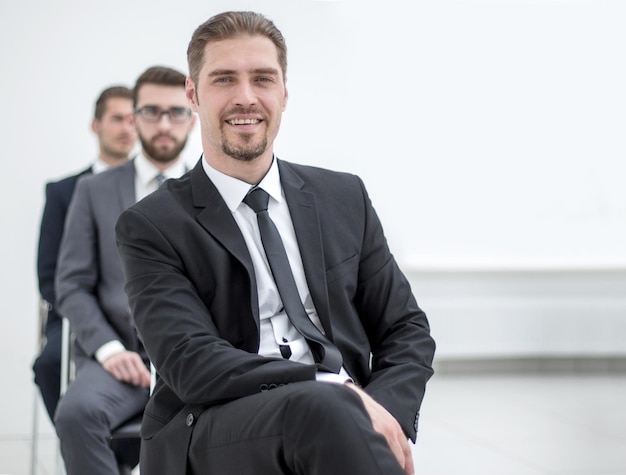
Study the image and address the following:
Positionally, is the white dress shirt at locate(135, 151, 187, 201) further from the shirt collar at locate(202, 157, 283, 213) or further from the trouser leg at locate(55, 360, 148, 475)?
the shirt collar at locate(202, 157, 283, 213)

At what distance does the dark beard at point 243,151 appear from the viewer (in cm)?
203

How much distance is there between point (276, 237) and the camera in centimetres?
199

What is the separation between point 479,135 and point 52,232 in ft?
13.9

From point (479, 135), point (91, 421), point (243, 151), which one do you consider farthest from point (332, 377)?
point (479, 135)

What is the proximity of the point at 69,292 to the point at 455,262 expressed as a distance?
14.5 ft

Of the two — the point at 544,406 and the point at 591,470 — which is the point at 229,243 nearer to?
the point at 591,470

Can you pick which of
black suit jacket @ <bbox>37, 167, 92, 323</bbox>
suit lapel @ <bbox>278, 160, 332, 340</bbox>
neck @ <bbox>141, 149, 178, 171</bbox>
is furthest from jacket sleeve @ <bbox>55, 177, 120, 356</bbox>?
suit lapel @ <bbox>278, 160, 332, 340</bbox>

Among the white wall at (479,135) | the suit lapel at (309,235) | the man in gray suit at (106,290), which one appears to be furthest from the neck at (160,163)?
the white wall at (479,135)

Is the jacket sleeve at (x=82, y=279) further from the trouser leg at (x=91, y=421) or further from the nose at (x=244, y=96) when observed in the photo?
the nose at (x=244, y=96)

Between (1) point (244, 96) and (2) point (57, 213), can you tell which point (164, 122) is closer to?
(2) point (57, 213)

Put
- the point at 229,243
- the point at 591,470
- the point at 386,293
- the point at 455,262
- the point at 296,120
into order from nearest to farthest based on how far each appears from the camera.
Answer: the point at 229,243 → the point at 386,293 → the point at 591,470 → the point at 296,120 → the point at 455,262

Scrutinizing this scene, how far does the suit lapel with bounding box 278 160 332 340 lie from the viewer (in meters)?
1.95

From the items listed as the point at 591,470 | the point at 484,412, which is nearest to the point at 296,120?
the point at 484,412

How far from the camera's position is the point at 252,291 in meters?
1.88
